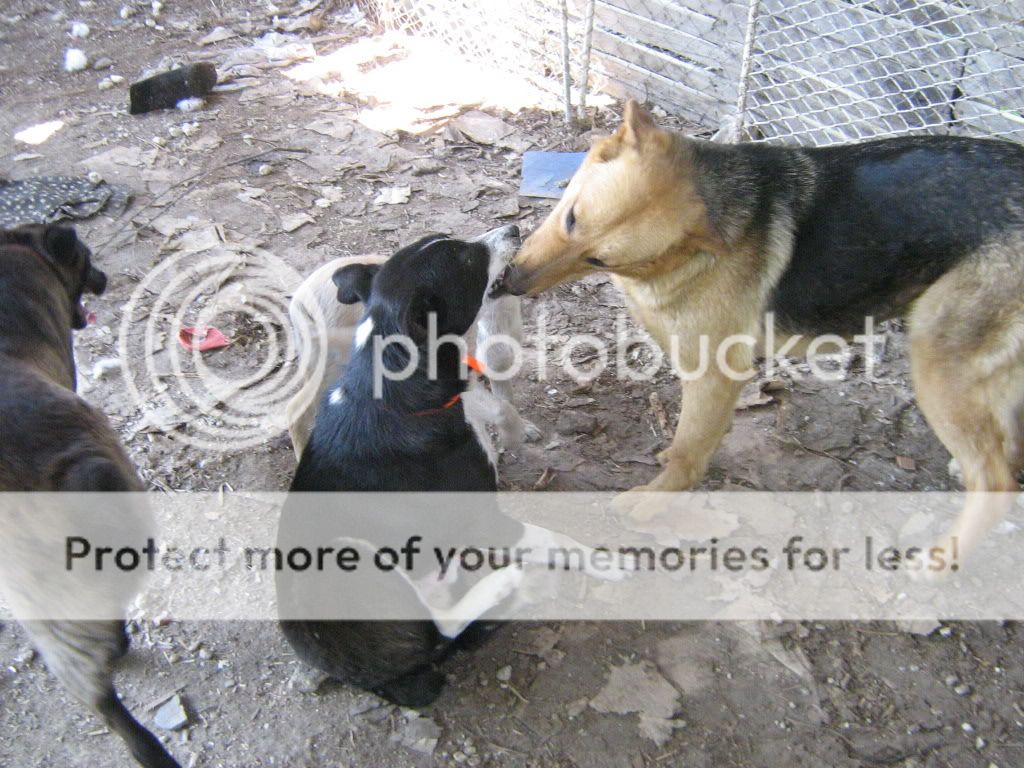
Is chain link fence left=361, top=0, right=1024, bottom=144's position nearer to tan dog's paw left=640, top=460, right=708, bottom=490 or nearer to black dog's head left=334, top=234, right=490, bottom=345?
tan dog's paw left=640, top=460, right=708, bottom=490

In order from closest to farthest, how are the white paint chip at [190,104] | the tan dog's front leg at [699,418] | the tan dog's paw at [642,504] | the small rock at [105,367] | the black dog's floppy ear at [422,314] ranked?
the black dog's floppy ear at [422,314]
the tan dog's front leg at [699,418]
the tan dog's paw at [642,504]
the small rock at [105,367]
the white paint chip at [190,104]

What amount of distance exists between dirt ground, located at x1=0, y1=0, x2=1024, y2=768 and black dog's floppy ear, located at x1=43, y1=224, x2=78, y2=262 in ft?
3.50

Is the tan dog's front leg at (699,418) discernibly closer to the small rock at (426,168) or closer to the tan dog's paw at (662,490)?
the tan dog's paw at (662,490)

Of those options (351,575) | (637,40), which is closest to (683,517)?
(351,575)

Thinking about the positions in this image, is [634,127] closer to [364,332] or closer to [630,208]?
[630,208]

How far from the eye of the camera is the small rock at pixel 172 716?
2961 millimetres

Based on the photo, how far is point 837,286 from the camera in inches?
126

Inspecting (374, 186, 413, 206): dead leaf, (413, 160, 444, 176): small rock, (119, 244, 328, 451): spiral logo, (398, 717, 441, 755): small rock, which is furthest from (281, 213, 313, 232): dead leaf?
(398, 717, 441, 755): small rock

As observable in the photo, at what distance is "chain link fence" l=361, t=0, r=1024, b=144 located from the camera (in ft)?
15.5

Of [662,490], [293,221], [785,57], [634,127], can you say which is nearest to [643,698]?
[662,490]

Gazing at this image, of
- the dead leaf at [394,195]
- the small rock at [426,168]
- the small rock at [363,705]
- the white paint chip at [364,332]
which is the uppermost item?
the white paint chip at [364,332]

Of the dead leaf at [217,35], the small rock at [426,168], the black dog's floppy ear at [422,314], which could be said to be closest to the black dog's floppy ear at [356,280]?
the black dog's floppy ear at [422,314]

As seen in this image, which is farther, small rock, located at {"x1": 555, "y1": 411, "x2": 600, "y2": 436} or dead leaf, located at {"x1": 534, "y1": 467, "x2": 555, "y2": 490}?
small rock, located at {"x1": 555, "y1": 411, "x2": 600, "y2": 436}

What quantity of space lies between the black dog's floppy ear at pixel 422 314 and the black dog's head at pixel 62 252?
1621mm
